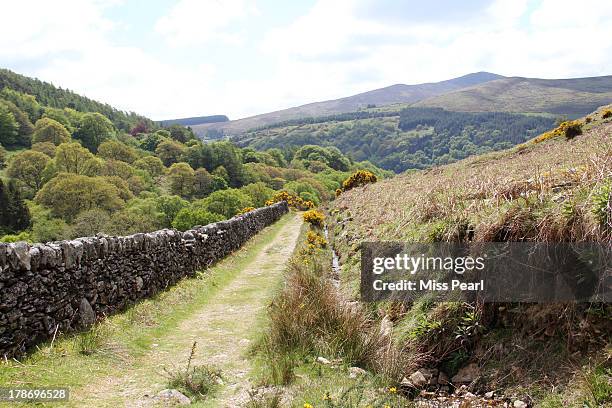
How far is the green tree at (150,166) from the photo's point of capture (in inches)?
3561

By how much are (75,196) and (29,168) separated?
21.9m

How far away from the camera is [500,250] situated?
6035 mm

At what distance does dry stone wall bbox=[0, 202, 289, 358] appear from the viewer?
6.16m

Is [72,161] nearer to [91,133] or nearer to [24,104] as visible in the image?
[91,133]

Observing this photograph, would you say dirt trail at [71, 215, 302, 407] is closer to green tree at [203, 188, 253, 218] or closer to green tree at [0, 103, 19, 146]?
green tree at [203, 188, 253, 218]

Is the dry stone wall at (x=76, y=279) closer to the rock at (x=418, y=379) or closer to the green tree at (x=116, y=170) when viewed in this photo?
the rock at (x=418, y=379)

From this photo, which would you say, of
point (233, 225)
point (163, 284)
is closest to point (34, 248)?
point (163, 284)

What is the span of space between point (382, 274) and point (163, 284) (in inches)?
248

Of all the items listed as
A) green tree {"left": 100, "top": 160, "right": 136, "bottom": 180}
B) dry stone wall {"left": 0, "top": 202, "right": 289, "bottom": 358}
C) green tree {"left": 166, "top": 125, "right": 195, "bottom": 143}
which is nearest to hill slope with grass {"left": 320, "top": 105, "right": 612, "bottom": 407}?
dry stone wall {"left": 0, "top": 202, "right": 289, "bottom": 358}

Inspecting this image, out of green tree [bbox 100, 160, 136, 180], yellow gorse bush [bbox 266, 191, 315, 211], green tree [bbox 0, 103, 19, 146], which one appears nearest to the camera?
yellow gorse bush [bbox 266, 191, 315, 211]

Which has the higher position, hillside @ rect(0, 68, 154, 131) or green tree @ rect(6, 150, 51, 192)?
hillside @ rect(0, 68, 154, 131)

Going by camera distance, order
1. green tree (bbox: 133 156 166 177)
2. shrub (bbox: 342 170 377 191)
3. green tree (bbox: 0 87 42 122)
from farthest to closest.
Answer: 1. green tree (bbox: 0 87 42 122)
2. green tree (bbox: 133 156 166 177)
3. shrub (bbox: 342 170 377 191)

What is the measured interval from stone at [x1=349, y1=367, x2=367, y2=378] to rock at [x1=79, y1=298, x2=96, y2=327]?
4.88 m

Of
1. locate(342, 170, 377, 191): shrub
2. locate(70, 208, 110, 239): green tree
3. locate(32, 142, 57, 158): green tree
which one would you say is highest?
locate(32, 142, 57, 158): green tree
